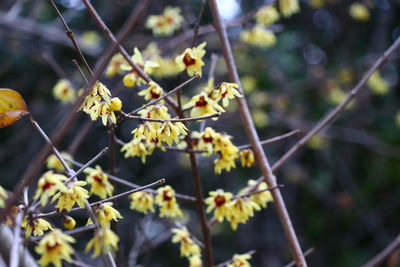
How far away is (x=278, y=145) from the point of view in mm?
5195

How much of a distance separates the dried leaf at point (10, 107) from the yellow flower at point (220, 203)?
61 cm

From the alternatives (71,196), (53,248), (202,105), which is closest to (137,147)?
(202,105)

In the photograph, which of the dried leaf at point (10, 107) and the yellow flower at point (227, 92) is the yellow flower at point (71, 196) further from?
the yellow flower at point (227, 92)

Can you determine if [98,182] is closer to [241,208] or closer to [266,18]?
[241,208]

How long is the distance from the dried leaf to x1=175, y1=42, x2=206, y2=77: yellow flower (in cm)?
47

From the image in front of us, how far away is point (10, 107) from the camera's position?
1.25m

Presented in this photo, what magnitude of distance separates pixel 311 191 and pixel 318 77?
3.49 feet

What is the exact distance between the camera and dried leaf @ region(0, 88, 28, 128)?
124 cm

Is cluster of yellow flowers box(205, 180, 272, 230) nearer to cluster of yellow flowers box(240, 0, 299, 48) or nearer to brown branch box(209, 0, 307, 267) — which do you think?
brown branch box(209, 0, 307, 267)

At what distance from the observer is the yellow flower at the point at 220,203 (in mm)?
1551

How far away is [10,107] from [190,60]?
53cm

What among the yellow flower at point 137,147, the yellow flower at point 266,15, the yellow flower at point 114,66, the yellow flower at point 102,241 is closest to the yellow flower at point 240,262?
the yellow flower at point 137,147

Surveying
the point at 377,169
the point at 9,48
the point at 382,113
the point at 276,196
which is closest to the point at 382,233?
the point at 377,169

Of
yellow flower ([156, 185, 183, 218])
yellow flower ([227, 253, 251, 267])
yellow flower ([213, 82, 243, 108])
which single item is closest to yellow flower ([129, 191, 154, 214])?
yellow flower ([156, 185, 183, 218])
